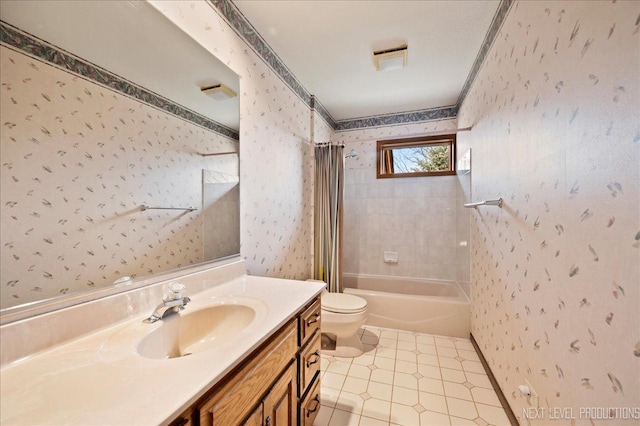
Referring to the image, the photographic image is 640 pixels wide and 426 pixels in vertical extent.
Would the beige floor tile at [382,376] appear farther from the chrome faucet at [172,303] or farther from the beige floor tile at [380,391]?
the chrome faucet at [172,303]

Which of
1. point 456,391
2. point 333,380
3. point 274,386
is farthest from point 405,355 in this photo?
point 274,386

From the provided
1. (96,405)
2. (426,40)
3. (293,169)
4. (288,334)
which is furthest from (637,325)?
(293,169)

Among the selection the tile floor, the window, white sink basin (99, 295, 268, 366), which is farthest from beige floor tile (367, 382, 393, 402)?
the window

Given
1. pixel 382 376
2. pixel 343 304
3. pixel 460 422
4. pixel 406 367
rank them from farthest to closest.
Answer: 1. pixel 343 304
2. pixel 406 367
3. pixel 382 376
4. pixel 460 422

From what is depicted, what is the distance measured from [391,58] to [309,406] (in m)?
2.37

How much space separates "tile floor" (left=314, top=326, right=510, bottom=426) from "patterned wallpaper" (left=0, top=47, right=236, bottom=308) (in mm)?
1352

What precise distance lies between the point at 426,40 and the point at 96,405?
2430 mm

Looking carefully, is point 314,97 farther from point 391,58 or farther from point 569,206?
point 569,206

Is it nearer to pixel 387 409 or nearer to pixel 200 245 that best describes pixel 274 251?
pixel 200 245

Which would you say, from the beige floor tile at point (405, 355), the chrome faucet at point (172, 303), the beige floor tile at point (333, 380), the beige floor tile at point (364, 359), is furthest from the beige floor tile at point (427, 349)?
the chrome faucet at point (172, 303)

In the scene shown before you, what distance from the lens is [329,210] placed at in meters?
2.65

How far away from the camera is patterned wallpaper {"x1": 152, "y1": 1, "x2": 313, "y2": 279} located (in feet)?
4.54

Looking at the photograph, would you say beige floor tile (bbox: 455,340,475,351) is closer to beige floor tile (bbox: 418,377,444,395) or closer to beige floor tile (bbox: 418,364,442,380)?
beige floor tile (bbox: 418,364,442,380)

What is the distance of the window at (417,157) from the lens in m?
3.01
